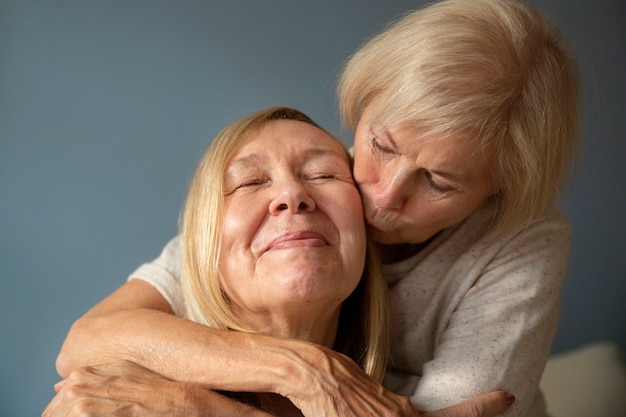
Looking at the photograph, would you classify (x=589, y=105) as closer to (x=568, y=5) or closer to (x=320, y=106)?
(x=568, y=5)

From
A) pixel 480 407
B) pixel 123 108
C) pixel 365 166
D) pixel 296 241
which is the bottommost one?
pixel 480 407

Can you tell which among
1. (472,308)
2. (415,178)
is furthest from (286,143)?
(472,308)

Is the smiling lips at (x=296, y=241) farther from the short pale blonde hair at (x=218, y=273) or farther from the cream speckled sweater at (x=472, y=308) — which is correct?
the cream speckled sweater at (x=472, y=308)

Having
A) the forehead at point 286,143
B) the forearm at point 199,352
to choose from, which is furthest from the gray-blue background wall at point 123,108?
the forearm at point 199,352

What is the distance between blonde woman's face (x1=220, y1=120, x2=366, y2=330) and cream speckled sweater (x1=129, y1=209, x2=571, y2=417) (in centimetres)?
25

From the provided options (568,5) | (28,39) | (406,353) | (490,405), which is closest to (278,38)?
(28,39)

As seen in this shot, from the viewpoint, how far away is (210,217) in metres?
1.57

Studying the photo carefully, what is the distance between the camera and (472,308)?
165cm

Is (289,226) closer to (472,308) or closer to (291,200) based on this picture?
(291,200)

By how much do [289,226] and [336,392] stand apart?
360 mm

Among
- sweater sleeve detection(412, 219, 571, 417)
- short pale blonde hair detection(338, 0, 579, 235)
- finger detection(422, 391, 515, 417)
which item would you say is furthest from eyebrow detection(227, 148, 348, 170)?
finger detection(422, 391, 515, 417)

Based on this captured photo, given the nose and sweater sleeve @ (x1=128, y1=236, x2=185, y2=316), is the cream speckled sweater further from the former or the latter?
the nose

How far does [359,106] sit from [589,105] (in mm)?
1371

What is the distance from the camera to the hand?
4.27ft
